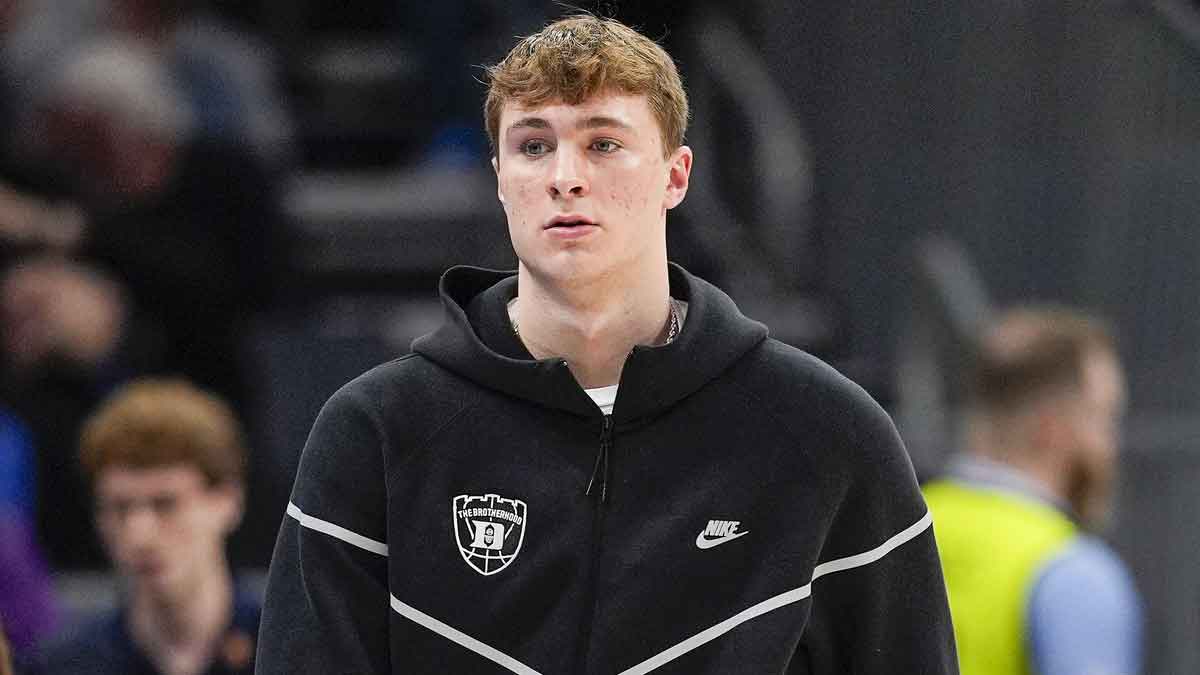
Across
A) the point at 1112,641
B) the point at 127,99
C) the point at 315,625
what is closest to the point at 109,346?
the point at 127,99

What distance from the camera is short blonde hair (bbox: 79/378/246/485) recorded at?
497 cm

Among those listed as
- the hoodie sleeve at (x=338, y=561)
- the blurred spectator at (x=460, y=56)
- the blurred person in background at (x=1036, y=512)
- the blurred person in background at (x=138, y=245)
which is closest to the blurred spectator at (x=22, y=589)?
the blurred person in background at (x=138, y=245)

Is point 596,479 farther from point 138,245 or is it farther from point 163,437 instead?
point 138,245

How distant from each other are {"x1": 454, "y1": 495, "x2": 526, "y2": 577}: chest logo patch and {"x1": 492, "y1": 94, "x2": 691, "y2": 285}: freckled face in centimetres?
32

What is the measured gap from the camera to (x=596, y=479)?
288 centimetres

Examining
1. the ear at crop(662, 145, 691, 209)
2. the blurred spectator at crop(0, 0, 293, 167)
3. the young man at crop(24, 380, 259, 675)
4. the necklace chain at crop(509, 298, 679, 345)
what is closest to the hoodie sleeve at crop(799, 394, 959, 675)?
the necklace chain at crop(509, 298, 679, 345)

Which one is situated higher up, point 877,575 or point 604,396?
point 604,396

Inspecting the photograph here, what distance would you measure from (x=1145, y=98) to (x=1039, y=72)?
15.9 inches

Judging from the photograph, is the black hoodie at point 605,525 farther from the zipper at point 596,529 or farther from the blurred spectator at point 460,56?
the blurred spectator at point 460,56

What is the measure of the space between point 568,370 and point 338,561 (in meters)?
0.42

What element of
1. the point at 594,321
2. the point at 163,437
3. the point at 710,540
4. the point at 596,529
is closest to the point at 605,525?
the point at 596,529

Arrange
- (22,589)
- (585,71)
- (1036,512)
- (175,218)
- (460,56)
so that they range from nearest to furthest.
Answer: (585,71)
(1036,512)
(22,589)
(175,218)
(460,56)

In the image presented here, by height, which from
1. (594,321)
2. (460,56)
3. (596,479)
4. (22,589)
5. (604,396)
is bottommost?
(22,589)

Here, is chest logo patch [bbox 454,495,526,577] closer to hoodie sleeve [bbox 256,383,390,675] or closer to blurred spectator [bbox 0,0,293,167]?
hoodie sleeve [bbox 256,383,390,675]
